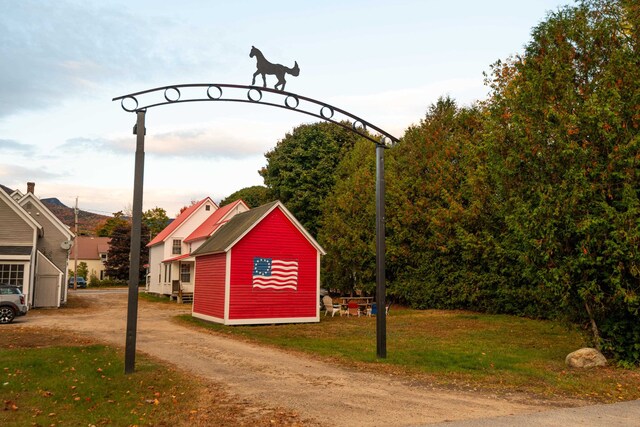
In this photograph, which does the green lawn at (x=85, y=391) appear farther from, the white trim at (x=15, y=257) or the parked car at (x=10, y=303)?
the white trim at (x=15, y=257)

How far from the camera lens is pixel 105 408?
842 centimetres

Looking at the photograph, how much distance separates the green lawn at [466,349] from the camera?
35.3 feet

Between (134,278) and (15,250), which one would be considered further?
(15,250)

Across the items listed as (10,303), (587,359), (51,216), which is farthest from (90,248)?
(587,359)

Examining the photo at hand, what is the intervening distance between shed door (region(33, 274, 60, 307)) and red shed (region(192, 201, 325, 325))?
13226mm

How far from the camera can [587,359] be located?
12703 mm

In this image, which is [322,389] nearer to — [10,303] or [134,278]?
[134,278]

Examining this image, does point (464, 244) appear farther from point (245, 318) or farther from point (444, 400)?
point (444, 400)

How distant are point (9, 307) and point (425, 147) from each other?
24.9 meters

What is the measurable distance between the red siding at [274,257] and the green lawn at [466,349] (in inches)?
41.0

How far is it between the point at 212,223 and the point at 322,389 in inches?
1397

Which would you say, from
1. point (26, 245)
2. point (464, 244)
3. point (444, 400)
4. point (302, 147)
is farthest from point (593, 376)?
point (302, 147)

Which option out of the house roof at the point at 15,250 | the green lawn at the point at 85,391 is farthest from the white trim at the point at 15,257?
the green lawn at the point at 85,391

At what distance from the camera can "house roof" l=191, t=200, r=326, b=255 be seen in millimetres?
24297
